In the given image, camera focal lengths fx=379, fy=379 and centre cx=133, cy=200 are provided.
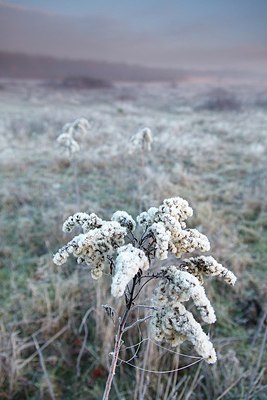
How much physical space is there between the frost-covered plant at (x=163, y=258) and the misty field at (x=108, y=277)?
61 cm

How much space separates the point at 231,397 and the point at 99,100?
28.0 m

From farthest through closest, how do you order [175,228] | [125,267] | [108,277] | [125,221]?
[108,277], [125,221], [175,228], [125,267]

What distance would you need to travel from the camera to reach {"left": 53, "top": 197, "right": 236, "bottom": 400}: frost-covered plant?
1122 mm

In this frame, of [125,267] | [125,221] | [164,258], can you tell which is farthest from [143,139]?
[125,267]

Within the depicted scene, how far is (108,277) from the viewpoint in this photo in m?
4.32

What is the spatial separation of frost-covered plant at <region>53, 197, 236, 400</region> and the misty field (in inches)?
24.2

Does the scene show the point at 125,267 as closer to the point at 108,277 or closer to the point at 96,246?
the point at 96,246

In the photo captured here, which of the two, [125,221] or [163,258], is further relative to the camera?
[125,221]

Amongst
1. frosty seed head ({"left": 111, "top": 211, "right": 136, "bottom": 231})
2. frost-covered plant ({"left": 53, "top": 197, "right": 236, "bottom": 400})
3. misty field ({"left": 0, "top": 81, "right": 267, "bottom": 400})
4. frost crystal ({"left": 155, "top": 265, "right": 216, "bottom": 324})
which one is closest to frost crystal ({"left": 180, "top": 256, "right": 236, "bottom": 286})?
frost-covered plant ({"left": 53, "top": 197, "right": 236, "bottom": 400})

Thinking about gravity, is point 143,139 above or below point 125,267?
above

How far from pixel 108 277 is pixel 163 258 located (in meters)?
3.23

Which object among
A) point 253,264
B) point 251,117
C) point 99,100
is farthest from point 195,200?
point 99,100

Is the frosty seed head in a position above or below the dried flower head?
above

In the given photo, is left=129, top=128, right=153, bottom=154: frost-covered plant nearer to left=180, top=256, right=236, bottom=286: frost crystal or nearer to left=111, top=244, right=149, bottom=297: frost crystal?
left=180, top=256, right=236, bottom=286: frost crystal
